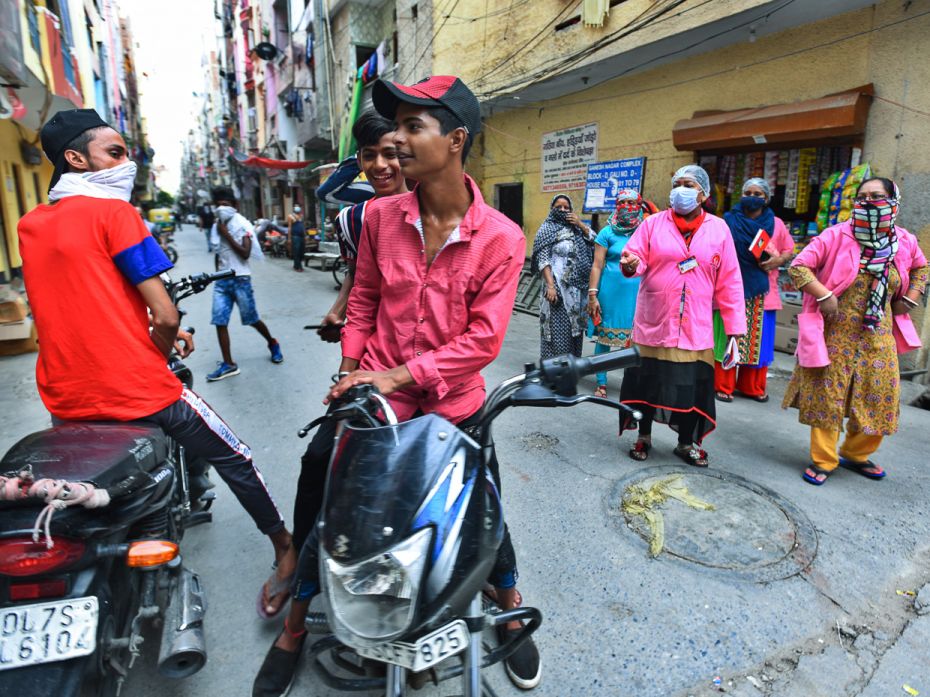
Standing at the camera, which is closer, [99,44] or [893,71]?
[893,71]

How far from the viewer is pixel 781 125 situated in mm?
6223

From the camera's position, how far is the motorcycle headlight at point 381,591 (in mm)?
1204

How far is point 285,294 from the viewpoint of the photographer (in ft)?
37.0

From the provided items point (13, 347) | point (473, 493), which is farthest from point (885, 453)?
point (13, 347)

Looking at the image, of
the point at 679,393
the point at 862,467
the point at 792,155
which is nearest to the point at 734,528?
the point at 679,393

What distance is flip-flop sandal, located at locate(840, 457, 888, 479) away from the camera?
3.49m

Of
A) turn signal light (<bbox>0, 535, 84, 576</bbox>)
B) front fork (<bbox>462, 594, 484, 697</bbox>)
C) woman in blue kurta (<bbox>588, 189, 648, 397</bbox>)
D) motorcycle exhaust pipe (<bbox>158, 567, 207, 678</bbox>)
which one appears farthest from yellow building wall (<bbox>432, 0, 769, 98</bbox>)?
turn signal light (<bbox>0, 535, 84, 576</bbox>)

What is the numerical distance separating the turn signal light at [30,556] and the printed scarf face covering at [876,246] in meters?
3.92

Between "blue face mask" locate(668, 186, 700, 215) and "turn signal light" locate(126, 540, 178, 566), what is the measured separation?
3202 millimetres

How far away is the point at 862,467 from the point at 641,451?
135 cm

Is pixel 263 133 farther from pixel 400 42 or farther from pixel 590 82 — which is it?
Answer: pixel 590 82

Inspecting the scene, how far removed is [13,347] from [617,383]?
680 cm

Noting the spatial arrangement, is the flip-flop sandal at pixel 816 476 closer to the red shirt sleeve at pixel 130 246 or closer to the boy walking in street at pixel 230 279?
the red shirt sleeve at pixel 130 246

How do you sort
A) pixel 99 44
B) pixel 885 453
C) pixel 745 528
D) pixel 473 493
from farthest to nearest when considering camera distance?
1. pixel 99 44
2. pixel 885 453
3. pixel 745 528
4. pixel 473 493
